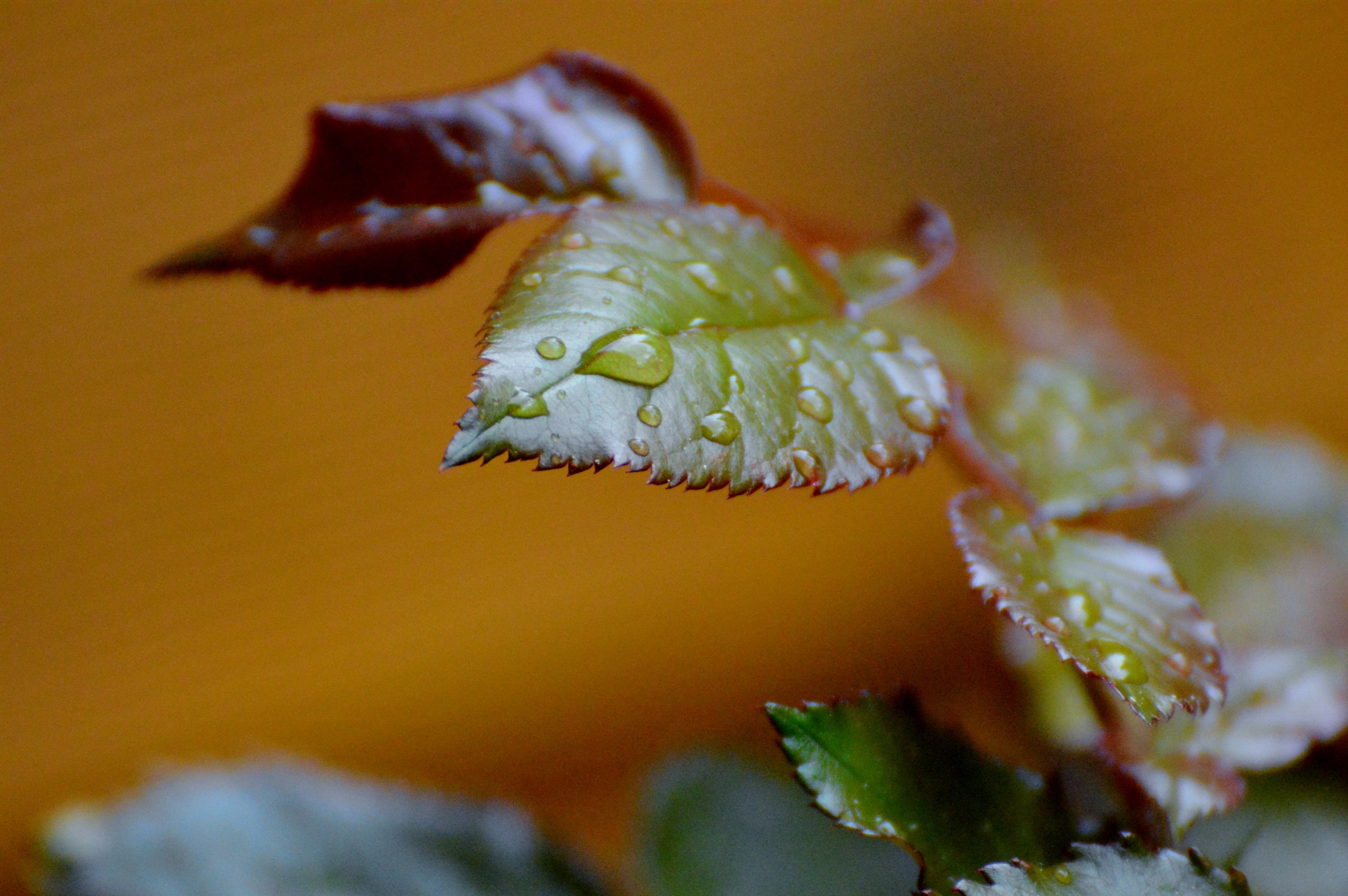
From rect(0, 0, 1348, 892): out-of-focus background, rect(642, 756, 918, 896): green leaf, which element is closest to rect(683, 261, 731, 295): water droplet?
rect(642, 756, 918, 896): green leaf

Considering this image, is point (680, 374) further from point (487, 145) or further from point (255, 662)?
point (255, 662)

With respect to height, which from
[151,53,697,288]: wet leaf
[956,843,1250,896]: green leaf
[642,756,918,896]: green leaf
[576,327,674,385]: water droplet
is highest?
[151,53,697,288]: wet leaf

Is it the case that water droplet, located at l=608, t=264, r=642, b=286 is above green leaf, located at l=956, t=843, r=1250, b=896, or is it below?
above

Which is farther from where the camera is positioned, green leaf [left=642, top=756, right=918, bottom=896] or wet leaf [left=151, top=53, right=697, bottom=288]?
green leaf [left=642, top=756, right=918, bottom=896]

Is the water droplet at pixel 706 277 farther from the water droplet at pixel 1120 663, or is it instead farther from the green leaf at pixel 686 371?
the water droplet at pixel 1120 663

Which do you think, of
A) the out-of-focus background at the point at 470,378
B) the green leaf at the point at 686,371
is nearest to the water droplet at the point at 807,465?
the green leaf at the point at 686,371

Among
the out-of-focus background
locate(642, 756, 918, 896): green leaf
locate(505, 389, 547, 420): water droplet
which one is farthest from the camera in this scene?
the out-of-focus background

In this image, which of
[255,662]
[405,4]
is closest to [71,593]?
[255,662]

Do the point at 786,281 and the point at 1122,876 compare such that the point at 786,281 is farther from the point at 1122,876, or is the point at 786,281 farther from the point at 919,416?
the point at 1122,876

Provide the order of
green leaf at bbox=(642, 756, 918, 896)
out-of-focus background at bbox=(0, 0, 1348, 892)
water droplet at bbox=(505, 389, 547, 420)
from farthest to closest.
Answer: out-of-focus background at bbox=(0, 0, 1348, 892) → green leaf at bbox=(642, 756, 918, 896) → water droplet at bbox=(505, 389, 547, 420)

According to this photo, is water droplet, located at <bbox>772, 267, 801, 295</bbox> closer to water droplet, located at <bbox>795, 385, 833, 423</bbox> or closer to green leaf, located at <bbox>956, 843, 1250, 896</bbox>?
water droplet, located at <bbox>795, 385, 833, 423</bbox>
